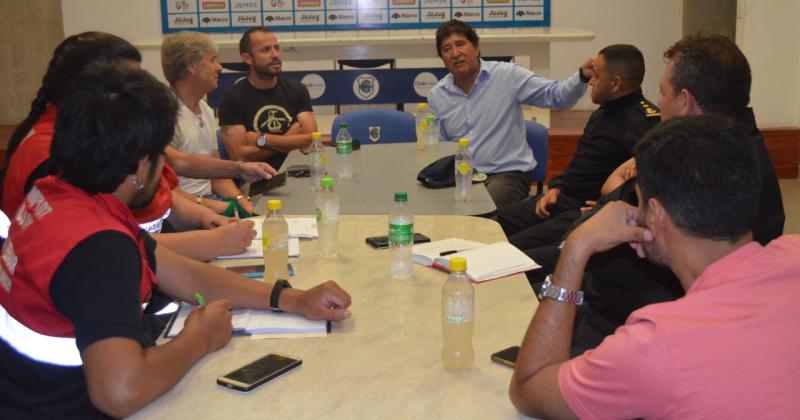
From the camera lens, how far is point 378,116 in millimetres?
4770

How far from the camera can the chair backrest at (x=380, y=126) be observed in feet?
15.4

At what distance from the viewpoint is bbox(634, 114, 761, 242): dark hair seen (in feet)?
4.25

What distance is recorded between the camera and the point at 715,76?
240 centimetres

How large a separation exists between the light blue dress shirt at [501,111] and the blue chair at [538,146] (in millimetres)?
74

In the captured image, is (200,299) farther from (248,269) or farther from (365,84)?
(365,84)

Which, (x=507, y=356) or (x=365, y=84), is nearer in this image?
(x=507, y=356)

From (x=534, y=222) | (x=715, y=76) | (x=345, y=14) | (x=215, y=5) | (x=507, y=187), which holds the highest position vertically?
(x=215, y=5)

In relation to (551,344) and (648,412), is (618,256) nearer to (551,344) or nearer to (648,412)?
(551,344)

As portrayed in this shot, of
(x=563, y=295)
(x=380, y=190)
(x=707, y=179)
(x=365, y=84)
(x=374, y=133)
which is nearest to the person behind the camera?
(x=707, y=179)

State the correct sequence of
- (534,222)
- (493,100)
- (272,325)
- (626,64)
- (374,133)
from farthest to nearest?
1. (374,133)
2. (493,100)
3. (534,222)
4. (626,64)
5. (272,325)

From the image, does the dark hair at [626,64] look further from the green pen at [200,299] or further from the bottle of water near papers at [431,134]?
the green pen at [200,299]

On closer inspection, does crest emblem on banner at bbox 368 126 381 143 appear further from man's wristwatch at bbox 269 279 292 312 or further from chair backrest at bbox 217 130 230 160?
man's wristwatch at bbox 269 279 292 312

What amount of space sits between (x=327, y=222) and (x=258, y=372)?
903 millimetres

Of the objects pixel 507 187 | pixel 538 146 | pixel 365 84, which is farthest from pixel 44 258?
pixel 365 84
